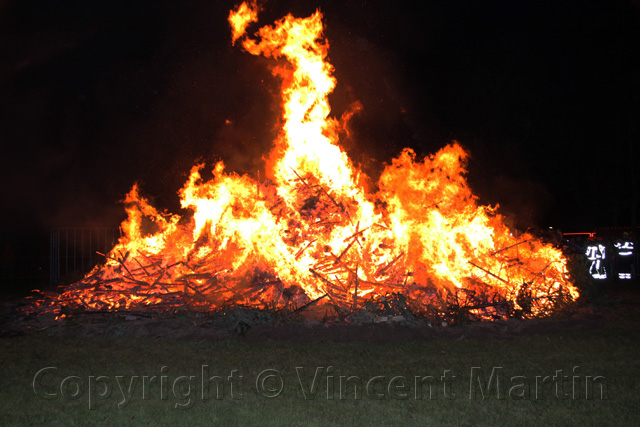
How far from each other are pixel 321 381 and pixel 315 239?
5055mm

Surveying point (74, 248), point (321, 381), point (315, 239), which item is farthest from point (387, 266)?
point (74, 248)

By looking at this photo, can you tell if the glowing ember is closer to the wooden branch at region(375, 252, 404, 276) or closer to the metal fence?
the wooden branch at region(375, 252, 404, 276)

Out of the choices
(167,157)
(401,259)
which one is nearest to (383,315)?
(401,259)

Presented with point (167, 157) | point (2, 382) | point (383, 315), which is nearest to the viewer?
point (2, 382)

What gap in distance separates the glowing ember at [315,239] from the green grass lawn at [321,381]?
214 cm

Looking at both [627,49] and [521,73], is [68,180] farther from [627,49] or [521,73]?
[627,49]

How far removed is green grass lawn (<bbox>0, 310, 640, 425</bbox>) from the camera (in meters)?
4.50

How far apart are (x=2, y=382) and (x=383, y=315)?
202 inches

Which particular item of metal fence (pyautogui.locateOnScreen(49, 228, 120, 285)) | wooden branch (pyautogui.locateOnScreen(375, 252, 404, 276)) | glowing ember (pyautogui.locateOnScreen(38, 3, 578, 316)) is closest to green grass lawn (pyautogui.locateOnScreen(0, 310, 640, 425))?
glowing ember (pyautogui.locateOnScreen(38, 3, 578, 316))

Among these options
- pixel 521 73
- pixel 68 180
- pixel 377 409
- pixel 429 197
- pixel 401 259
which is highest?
pixel 521 73

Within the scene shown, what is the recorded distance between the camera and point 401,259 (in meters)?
10.3

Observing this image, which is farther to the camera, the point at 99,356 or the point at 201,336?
the point at 201,336

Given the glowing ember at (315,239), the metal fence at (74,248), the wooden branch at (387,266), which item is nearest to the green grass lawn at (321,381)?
the glowing ember at (315,239)

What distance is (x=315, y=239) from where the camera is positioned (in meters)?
10.4
